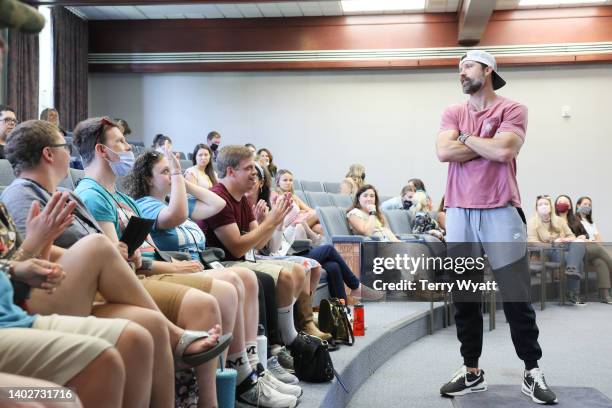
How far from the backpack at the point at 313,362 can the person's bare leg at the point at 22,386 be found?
5.11 ft

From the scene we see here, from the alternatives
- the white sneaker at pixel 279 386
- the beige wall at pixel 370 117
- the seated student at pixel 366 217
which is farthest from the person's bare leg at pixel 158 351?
the beige wall at pixel 370 117

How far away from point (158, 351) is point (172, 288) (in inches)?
16.2

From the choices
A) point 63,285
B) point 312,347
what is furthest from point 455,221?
point 63,285

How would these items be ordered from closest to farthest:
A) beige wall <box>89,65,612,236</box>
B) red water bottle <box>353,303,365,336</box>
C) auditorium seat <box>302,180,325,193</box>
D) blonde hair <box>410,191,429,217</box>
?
red water bottle <box>353,303,365,336</box> < blonde hair <box>410,191,429,217</box> < auditorium seat <box>302,180,325,193</box> < beige wall <box>89,65,612,236</box>

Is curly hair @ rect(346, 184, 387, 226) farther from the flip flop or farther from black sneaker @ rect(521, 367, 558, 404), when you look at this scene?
the flip flop

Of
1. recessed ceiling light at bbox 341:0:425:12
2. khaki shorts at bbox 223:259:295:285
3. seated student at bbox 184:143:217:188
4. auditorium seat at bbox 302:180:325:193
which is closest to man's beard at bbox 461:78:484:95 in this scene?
khaki shorts at bbox 223:259:295:285

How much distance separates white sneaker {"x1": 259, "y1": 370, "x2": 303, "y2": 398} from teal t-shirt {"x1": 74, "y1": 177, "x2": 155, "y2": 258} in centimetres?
58

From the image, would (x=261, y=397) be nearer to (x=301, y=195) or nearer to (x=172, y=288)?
(x=172, y=288)

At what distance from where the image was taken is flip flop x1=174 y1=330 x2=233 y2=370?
170 cm

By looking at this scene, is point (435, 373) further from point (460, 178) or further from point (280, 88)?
point (280, 88)

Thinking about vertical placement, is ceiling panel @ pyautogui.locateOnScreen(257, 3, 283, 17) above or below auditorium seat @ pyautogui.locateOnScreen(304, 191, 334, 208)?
above

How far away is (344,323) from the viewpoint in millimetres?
3338

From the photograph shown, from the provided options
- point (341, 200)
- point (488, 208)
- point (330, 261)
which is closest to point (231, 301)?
point (488, 208)

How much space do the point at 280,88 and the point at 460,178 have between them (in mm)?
6852
